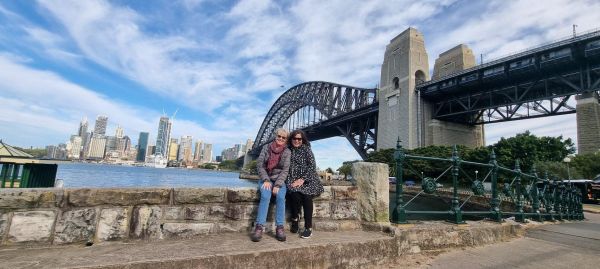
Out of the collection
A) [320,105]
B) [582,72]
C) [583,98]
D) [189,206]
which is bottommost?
[189,206]

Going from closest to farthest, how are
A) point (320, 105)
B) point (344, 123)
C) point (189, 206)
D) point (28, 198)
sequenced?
1. point (28, 198)
2. point (189, 206)
3. point (344, 123)
4. point (320, 105)

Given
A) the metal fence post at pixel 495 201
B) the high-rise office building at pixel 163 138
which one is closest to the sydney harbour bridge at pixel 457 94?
the metal fence post at pixel 495 201

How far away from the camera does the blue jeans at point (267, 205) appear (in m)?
3.29

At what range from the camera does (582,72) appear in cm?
2877

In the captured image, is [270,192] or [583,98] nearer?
[270,192]

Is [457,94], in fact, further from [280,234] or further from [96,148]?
[96,148]

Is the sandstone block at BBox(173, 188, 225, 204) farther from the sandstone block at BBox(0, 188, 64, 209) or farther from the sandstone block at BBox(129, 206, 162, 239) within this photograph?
the sandstone block at BBox(0, 188, 64, 209)

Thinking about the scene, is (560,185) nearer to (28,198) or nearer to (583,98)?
(28,198)

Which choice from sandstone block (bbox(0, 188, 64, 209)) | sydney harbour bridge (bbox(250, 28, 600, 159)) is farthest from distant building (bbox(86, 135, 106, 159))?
sandstone block (bbox(0, 188, 64, 209))

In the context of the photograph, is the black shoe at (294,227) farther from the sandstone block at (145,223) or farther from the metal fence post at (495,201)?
the metal fence post at (495,201)

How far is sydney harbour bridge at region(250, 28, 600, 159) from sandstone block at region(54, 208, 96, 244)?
115 ft

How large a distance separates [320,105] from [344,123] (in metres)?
12.1

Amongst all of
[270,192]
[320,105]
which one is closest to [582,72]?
[270,192]

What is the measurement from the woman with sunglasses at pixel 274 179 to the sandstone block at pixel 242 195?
123mm
